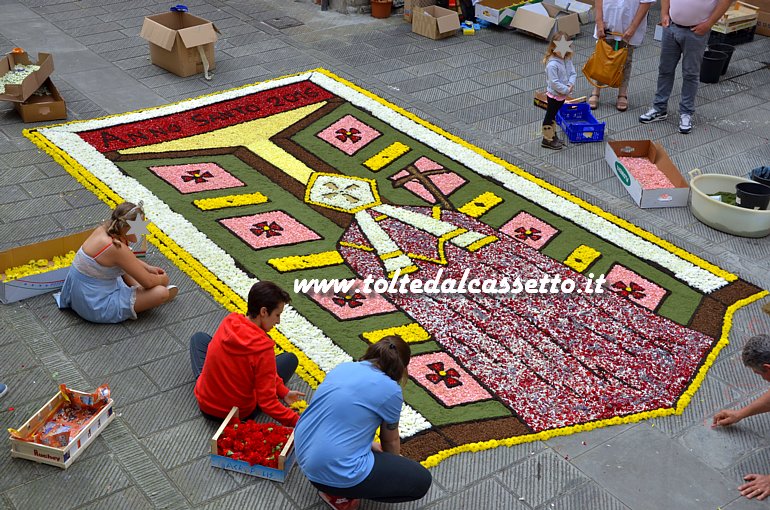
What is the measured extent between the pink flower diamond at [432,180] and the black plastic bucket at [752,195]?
2553mm

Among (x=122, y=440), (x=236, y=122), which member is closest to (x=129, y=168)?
(x=236, y=122)

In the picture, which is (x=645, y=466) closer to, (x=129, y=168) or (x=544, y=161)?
(x=544, y=161)

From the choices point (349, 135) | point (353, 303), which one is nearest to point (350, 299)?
point (353, 303)

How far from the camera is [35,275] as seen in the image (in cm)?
647

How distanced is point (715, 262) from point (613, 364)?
1.90m

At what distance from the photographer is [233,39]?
1215cm

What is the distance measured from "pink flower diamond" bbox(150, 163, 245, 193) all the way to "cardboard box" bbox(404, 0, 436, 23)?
5.39 metres

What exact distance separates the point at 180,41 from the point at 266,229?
13.1 feet

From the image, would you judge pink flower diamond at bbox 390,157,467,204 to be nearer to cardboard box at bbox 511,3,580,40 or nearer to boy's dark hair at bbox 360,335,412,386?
boy's dark hair at bbox 360,335,412,386

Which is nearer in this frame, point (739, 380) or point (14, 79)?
point (739, 380)

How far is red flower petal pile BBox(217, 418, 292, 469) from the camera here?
500 cm

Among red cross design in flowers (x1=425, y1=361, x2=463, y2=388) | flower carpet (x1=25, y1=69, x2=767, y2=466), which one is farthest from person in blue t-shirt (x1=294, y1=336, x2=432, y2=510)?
red cross design in flowers (x1=425, y1=361, x2=463, y2=388)

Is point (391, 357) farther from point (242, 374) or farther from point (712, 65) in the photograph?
point (712, 65)

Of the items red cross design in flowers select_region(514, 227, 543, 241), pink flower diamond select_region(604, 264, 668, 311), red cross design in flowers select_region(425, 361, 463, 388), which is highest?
red cross design in flowers select_region(425, 361, 463, 388)
